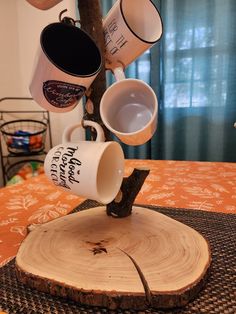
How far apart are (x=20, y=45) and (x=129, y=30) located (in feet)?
8.19

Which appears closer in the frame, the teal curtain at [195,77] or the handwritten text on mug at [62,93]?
the handwritten text on mug at [62,93]

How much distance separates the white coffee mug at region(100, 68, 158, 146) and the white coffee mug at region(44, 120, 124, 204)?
1.2 inches

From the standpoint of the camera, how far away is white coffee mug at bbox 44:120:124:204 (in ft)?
1.48

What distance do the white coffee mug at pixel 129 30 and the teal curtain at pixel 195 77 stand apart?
5.05 ft

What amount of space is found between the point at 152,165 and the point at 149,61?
1147mm

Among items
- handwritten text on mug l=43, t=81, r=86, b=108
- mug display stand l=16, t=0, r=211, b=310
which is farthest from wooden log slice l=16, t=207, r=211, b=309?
handwritten text on mug l=43, t=81, r=86, b=108

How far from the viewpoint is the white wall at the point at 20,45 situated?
8.16ft

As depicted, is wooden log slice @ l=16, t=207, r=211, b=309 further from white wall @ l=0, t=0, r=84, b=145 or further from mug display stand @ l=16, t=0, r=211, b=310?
white wall @ l=0, t=0, r=84, b=145

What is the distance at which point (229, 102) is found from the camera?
204 centimetres

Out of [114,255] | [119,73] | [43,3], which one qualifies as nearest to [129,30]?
→ [119,73]

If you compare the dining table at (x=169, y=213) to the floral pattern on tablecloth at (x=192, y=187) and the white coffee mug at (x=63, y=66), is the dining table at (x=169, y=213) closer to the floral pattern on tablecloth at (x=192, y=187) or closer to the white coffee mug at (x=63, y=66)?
the floral pattern on tablecloth at (x=192, y=187)

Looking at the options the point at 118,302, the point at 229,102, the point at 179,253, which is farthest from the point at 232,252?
the point at 229,102

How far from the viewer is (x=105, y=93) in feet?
1.65

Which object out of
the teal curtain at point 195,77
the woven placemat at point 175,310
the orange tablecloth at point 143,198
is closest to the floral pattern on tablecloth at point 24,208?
the orange tablecloth at point 143,198
